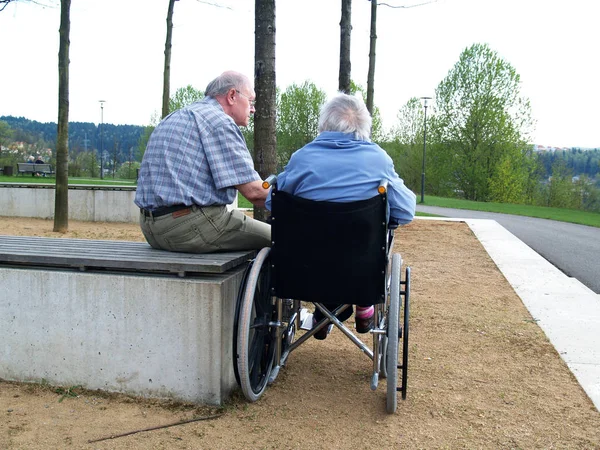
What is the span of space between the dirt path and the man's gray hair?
5.79 ft

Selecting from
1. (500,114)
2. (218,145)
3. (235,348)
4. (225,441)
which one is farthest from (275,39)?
(500,114)

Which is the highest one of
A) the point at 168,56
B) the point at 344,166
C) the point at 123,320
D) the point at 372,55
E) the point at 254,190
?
the point at 372,55

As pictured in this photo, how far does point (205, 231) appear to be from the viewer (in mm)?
3680

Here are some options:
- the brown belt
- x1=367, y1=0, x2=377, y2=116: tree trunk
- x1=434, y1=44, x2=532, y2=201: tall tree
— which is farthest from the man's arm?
x1=434, y1=44, x2=532, y2=201: tall tree

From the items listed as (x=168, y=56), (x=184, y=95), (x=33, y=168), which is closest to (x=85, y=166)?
(x=184, y=95)

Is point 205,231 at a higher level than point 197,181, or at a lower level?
lower

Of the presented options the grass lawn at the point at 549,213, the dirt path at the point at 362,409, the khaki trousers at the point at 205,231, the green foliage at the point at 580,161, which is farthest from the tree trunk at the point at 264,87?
the green foliage at the point at 580,161

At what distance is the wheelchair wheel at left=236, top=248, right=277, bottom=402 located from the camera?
10.3 feet

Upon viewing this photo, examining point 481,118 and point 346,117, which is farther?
point 481,118

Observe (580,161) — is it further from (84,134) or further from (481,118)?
(84,134)

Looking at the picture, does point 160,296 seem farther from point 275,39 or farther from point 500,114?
point 500,114

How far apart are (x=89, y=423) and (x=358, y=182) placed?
181cm

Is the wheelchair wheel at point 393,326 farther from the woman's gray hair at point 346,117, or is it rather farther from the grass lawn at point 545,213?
the grass lawn at point 545,213

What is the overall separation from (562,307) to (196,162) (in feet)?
13.4
